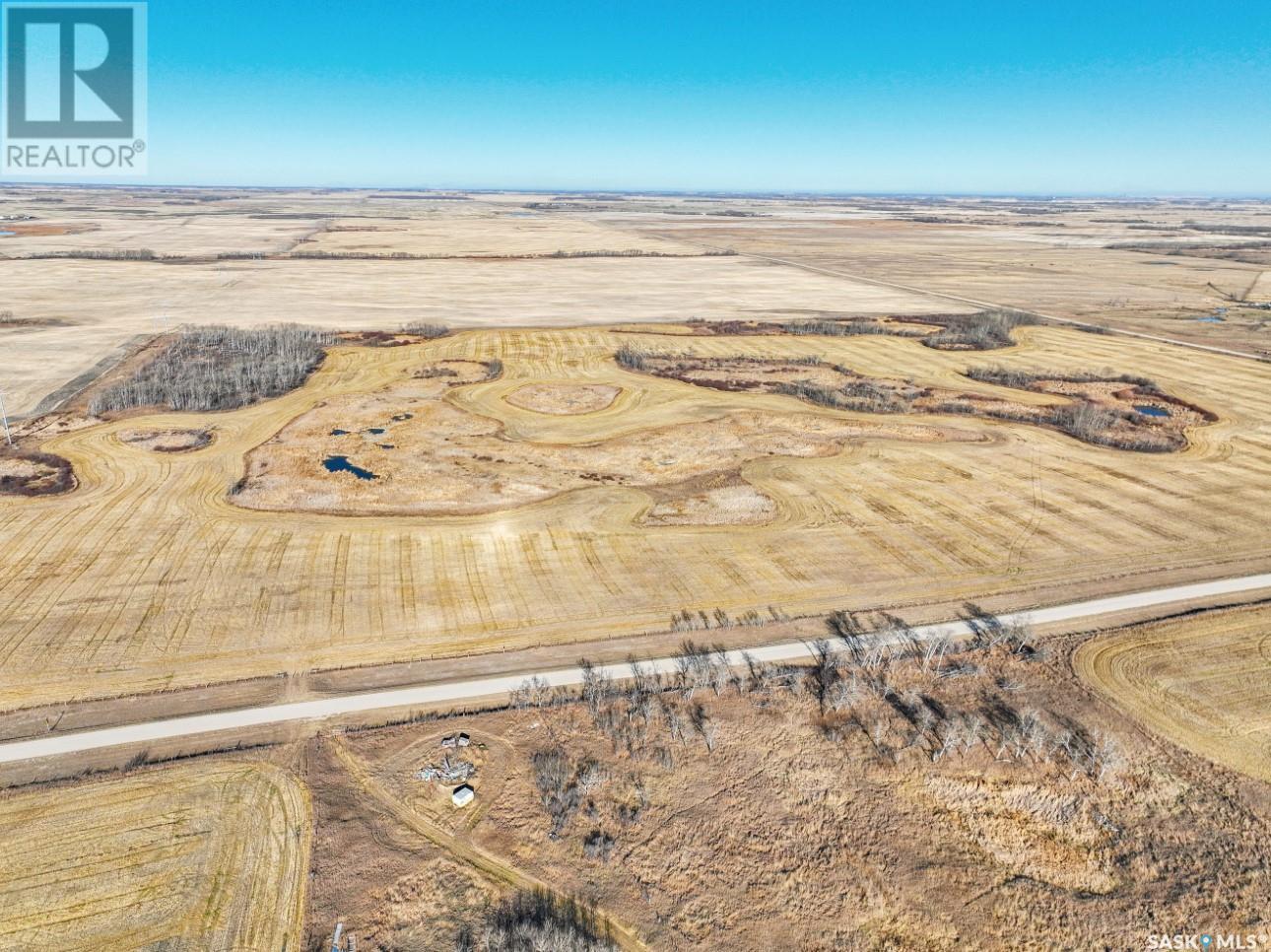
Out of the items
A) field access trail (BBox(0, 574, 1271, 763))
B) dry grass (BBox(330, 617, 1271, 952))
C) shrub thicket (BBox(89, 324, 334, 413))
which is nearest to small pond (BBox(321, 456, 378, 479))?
shrub thicket (BBox(89, 324, 334, 413))

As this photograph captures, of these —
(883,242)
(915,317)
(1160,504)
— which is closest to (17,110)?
(915,317)

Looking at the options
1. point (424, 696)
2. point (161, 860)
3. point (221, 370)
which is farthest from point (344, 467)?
point (221, 370)

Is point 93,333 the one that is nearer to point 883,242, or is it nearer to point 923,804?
point 923,804

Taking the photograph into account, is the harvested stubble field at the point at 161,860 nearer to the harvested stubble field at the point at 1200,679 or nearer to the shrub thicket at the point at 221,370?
the harvested stubble field at the point at 1200,679

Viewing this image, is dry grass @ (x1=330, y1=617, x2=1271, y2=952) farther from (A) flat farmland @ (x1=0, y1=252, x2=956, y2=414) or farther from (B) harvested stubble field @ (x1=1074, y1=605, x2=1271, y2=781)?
(A) flat farmland @ (x1=0, y1=252, x2=956, y2=414)

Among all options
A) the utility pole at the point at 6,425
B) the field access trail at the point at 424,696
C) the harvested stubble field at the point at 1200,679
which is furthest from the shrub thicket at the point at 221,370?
the harvested stubble field at the point at 1200,679

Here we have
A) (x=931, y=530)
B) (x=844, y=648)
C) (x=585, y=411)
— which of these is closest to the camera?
(x=844, y=648)
